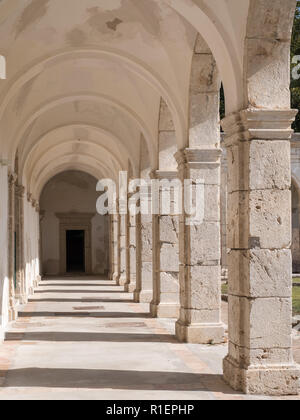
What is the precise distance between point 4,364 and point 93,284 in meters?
14.3

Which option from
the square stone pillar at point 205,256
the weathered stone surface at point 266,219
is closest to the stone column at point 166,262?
the square stone pillar at point 205,256

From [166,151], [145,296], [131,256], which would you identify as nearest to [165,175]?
[166,151]

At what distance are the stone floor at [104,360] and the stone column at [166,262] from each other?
47 centimetres

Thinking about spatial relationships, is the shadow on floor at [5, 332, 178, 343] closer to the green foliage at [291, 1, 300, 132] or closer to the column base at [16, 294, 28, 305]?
the column base at [16, 294, 28, 305]

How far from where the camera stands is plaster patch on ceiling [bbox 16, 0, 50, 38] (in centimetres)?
835

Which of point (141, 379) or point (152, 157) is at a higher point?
point (152, 157)

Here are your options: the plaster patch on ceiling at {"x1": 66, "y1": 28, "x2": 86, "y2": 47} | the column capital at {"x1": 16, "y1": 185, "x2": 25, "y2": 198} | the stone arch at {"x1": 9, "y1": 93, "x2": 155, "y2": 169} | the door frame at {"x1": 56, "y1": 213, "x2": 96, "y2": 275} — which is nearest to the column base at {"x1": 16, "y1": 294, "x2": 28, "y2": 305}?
the column capital at {"x1": 16, "y1": 185, "x2": 25, "y2": 198}

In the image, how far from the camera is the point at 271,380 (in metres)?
6.10

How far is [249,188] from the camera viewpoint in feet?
20.6

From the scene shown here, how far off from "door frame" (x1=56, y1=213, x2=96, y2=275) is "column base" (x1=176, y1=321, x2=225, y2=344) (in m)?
19.6

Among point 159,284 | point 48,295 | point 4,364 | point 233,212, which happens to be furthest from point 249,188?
point 48,295

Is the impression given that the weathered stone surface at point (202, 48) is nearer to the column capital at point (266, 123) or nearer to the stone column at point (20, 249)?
the column capital at point (266, 123)

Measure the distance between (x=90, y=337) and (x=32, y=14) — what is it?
4.70 meters

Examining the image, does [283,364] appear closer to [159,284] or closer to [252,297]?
[252,297]
